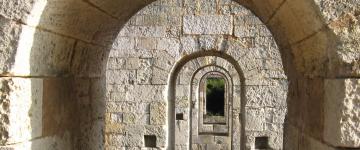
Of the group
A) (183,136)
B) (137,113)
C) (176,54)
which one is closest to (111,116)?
(137,113)

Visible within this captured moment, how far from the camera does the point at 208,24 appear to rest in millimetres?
8609

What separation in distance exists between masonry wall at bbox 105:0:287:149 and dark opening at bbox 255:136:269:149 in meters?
0.08

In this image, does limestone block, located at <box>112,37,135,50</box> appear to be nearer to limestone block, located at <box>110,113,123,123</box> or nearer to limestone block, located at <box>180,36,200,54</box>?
limestone block, located at <box>180,36,200,54</box>

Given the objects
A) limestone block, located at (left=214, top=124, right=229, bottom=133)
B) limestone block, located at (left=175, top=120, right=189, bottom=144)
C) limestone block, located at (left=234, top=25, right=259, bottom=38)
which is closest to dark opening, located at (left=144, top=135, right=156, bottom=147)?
limestone block, located at (left=234, top=25, right=259, bottom=38)

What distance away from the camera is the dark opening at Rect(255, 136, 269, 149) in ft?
28.9

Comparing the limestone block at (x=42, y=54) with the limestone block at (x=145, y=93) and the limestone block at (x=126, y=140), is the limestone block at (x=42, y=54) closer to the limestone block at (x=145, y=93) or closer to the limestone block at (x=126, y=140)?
the limestone block at (x=145, y=93)

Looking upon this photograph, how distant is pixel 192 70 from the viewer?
34.7 feet

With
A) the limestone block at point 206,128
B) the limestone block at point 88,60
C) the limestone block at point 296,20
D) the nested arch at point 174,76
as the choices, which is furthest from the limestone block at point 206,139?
the limestone block at point 296,20

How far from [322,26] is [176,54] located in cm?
630

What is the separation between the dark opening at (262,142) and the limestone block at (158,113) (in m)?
1.75

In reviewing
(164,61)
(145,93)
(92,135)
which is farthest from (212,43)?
(92,135)

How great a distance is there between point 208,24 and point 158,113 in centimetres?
185

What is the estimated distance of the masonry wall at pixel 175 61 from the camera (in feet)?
28.2

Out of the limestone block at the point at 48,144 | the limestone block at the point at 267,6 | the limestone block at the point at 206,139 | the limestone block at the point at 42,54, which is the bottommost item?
the limestone block at the point at 206,139
